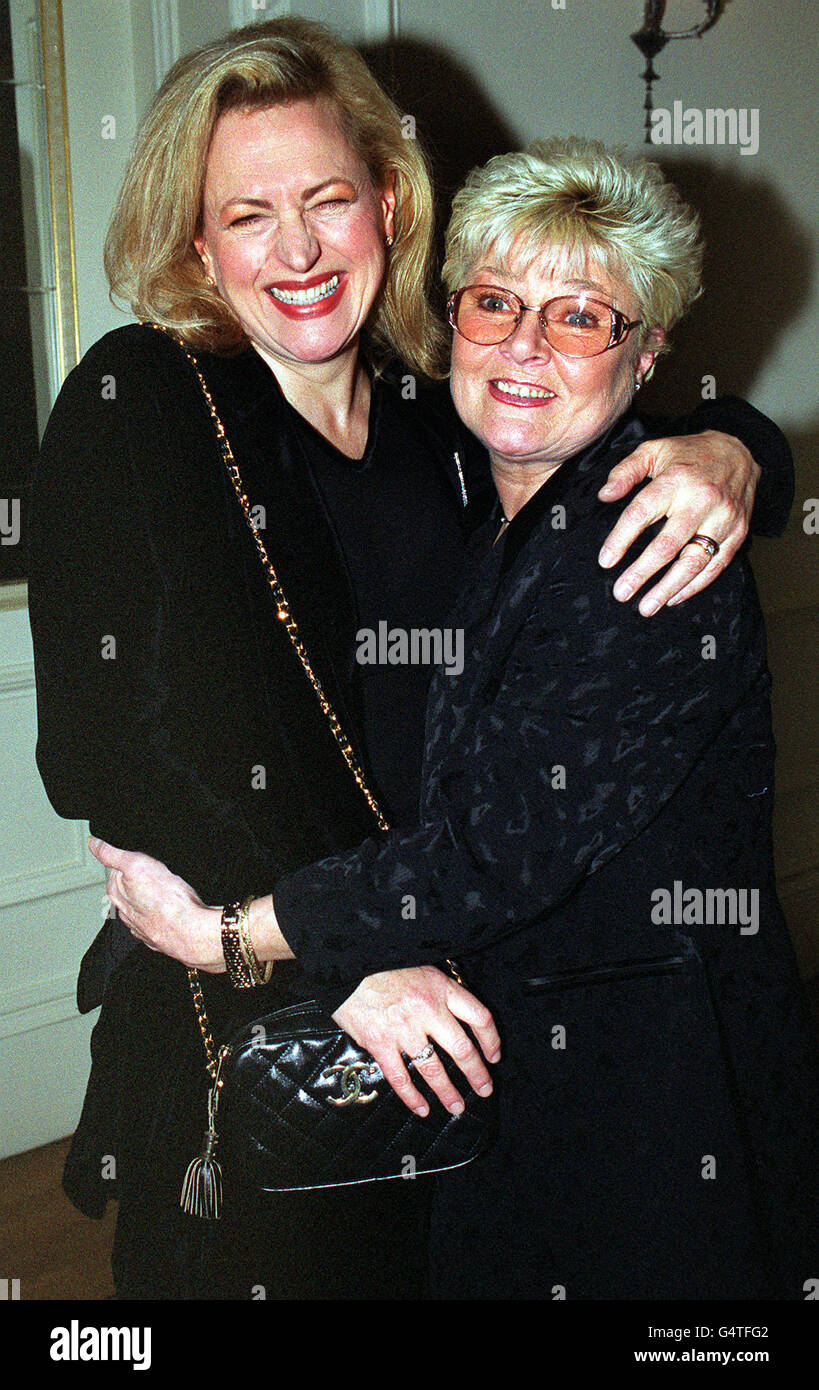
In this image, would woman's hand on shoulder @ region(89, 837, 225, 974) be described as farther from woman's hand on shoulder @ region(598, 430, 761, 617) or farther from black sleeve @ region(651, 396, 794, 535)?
black sleeve @ region(651, 396, 794, 535)

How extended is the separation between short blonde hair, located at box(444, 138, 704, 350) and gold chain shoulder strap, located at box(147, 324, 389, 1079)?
394 millimetres

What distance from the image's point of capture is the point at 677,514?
4.15 ft

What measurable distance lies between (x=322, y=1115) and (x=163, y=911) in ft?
1.02

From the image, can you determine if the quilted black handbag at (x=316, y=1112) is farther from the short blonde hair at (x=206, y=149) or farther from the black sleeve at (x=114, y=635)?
the short blonde hair at (x=206, y=149)

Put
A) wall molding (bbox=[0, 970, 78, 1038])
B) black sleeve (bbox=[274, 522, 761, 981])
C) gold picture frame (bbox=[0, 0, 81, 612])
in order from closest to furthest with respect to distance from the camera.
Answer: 1. black sleeve (bbox=[274, 522, 761, 981])
2. gold picture frame (bbox=[0, 0, 81, 612])
3. wall molding (bbox=[0, 970, 78, 1038])

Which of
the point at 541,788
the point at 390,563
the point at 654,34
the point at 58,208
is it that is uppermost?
the point at 654,34

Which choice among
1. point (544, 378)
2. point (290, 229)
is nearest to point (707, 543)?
point (544, 378)

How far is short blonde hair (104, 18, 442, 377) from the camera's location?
4.77 ft

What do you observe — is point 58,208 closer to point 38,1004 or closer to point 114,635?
point 114,635

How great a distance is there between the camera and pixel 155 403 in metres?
1.39

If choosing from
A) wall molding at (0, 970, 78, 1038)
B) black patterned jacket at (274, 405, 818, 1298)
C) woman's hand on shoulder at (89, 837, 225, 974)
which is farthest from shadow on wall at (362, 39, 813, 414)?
wall molding at (0, 970, 78, 1038)

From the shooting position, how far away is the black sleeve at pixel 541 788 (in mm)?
1217

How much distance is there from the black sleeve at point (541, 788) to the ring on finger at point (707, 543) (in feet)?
0.13
